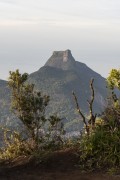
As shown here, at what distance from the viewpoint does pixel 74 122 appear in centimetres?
15475

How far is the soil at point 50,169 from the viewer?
13.2 metres

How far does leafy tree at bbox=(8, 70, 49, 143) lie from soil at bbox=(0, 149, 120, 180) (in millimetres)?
2600

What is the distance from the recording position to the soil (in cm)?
1317

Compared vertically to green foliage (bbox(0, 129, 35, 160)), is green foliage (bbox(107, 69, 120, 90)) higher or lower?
higher

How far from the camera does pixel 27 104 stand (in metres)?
18.1

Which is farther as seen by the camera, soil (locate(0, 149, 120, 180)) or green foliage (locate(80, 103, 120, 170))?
green foliage (locate(80, 103, 120, 170))

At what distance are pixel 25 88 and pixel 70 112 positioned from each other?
5636 inches

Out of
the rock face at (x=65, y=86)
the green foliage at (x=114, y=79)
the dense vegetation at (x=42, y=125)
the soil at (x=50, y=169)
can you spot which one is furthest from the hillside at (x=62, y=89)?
the soil at (x=50, y=169)

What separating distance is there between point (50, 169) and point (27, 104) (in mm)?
4494

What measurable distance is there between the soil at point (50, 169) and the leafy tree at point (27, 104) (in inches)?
102

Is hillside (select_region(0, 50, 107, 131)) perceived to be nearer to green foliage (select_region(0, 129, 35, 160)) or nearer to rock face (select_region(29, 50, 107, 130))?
rock face (select_region(29, 50, 107, 130))

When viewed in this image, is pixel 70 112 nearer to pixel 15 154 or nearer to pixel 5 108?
Answer: pixel 5 108

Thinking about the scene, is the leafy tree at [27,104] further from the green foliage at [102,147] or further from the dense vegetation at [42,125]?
the green foliage at [102,147]

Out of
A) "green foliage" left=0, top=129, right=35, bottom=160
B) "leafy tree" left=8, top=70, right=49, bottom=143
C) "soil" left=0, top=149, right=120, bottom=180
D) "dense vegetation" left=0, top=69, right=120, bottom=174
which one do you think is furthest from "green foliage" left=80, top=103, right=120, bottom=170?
"leafy tree" left=8, top=70, right=49, bottom=143
